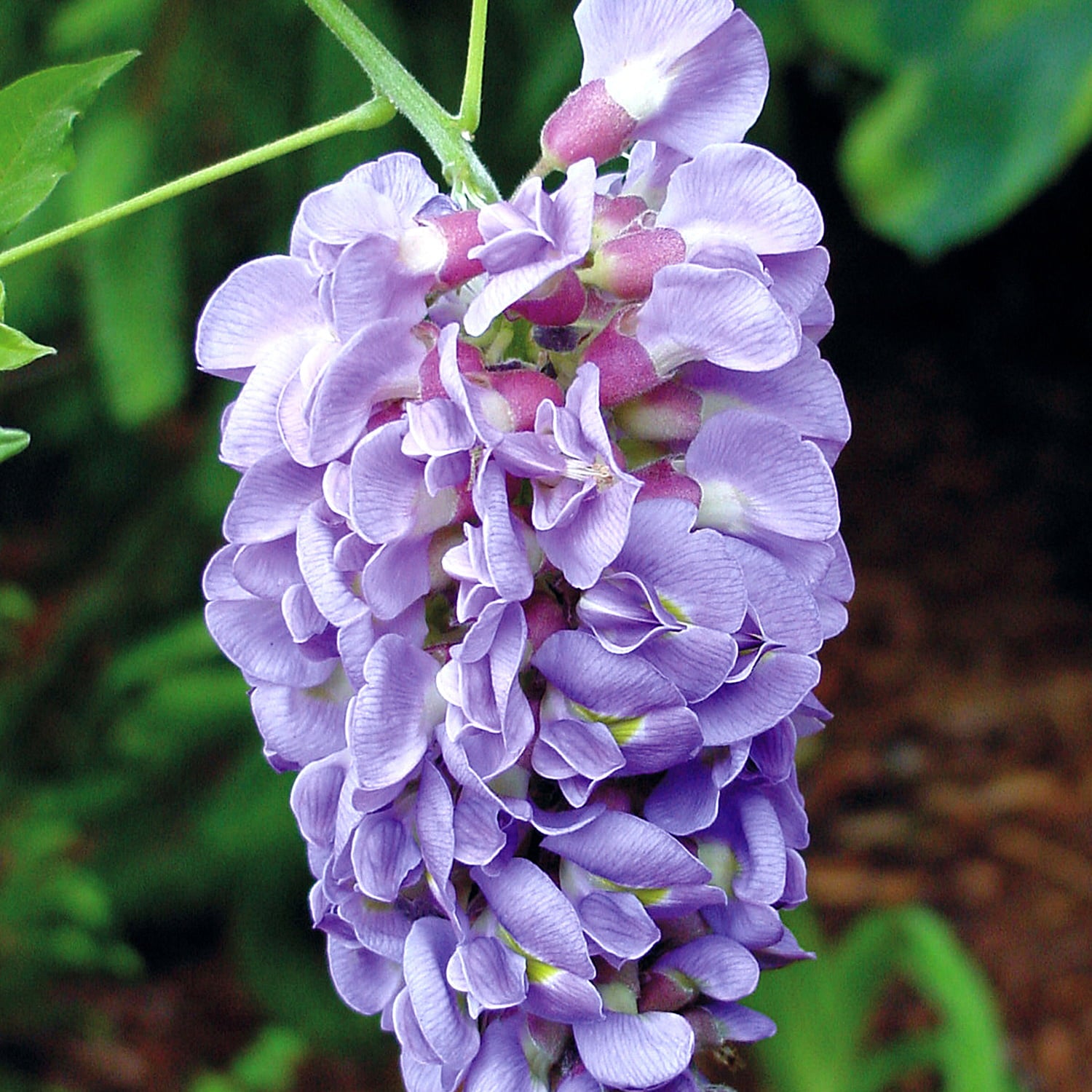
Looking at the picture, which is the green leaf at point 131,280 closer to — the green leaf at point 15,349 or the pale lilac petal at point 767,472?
the green leaf at point 15,349

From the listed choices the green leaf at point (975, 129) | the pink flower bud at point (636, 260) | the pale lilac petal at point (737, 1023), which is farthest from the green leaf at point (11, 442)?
the green leaf at point (975, 129)

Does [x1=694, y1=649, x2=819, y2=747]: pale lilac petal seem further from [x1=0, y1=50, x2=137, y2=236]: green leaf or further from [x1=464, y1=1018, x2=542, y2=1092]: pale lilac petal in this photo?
[x1=0, y1=50, x2=137, y2=236]: green leaf

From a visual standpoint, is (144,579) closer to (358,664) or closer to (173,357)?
(173,357)

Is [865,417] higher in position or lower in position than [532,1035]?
lower

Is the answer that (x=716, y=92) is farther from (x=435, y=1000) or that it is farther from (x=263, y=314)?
(x=435, y=1000)

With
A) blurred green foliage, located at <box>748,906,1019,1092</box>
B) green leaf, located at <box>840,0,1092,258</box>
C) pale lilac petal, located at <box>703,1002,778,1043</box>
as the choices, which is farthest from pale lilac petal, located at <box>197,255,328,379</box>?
blurred green foliage, located at <box>748,906,1019,1092</box>

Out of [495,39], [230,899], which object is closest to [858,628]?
[230,899]

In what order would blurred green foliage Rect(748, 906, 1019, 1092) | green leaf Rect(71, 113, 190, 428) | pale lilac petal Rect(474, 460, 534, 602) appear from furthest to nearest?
blurred green foliage Rect(748, 906, 1019, 1092) → green leaf Rect(71, 113, 190, 428) → pale lilac petal Rect(474, 460, 534, 602)
